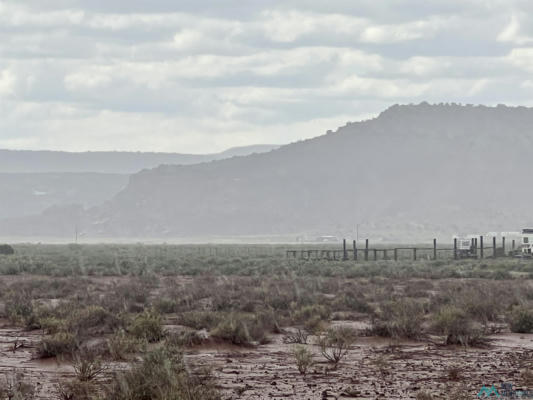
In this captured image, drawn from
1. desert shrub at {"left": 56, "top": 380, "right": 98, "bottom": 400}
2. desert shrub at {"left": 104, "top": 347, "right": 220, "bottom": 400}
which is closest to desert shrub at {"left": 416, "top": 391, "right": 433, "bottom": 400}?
desert shrub at {"left": 104, "top": 347, "right": 220, "bottom": 400}

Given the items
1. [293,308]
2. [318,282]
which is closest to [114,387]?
[293,308]

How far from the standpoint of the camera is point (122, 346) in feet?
55.1

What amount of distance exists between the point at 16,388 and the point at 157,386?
2.28m

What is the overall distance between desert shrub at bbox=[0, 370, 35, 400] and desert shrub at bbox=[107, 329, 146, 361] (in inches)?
81.9

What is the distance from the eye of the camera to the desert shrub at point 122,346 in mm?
16547

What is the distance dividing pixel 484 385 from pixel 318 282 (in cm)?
2161

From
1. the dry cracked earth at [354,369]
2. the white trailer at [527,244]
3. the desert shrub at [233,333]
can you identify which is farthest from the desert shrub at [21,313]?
the white trailer at [527,244]

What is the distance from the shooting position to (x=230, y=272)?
47.5 metres

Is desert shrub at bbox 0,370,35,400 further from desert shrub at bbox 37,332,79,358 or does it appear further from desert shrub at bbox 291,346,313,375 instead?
desert shrub at bbox 291,346,313,375

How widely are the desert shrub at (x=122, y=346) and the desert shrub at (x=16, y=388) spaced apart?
2.08 m

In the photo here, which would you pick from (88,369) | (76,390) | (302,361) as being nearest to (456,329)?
(302,361)

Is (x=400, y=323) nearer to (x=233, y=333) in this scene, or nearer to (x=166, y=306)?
(x=233, y=333)

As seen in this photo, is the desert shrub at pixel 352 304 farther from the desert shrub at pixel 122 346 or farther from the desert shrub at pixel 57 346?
the desert shrub at pixel 57 346

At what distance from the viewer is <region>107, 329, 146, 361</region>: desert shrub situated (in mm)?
16547
